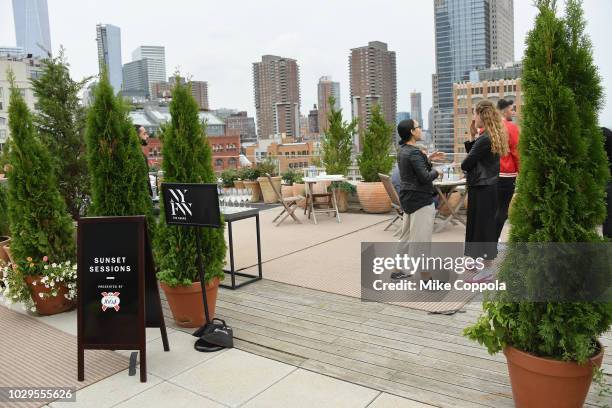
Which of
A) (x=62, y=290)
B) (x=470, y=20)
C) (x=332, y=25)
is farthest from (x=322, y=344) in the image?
(x=470, y=20)

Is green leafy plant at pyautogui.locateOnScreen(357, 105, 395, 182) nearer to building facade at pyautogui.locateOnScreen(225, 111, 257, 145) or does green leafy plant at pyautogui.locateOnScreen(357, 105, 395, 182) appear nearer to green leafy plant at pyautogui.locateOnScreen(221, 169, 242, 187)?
green leafy plant at pyautogui.locateOnScreen(221, 169, 242, 187)

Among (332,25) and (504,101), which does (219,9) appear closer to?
(332,25)

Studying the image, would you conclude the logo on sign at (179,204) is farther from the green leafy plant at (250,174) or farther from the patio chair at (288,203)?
the green leafy plant at (250,174)

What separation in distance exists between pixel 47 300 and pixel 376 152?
22.4ft

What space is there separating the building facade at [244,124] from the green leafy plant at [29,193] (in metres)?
90.2

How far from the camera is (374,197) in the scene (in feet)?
31.4

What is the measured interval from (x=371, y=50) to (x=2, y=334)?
7682cm

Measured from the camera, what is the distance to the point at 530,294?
2486mm

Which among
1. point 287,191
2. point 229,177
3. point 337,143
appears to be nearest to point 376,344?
point 287,191

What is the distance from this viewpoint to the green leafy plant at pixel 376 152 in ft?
A: 32.2

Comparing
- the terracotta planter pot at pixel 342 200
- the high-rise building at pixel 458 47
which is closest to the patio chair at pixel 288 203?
the terracotta planter pot at pixel 342 200

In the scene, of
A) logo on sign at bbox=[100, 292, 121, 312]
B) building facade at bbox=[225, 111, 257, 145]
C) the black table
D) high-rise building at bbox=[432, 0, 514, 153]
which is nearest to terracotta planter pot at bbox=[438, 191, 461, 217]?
the black table

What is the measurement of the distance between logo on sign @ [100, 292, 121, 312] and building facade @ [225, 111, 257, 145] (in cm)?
9160

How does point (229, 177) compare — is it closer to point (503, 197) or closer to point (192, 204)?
point (503, 197)
